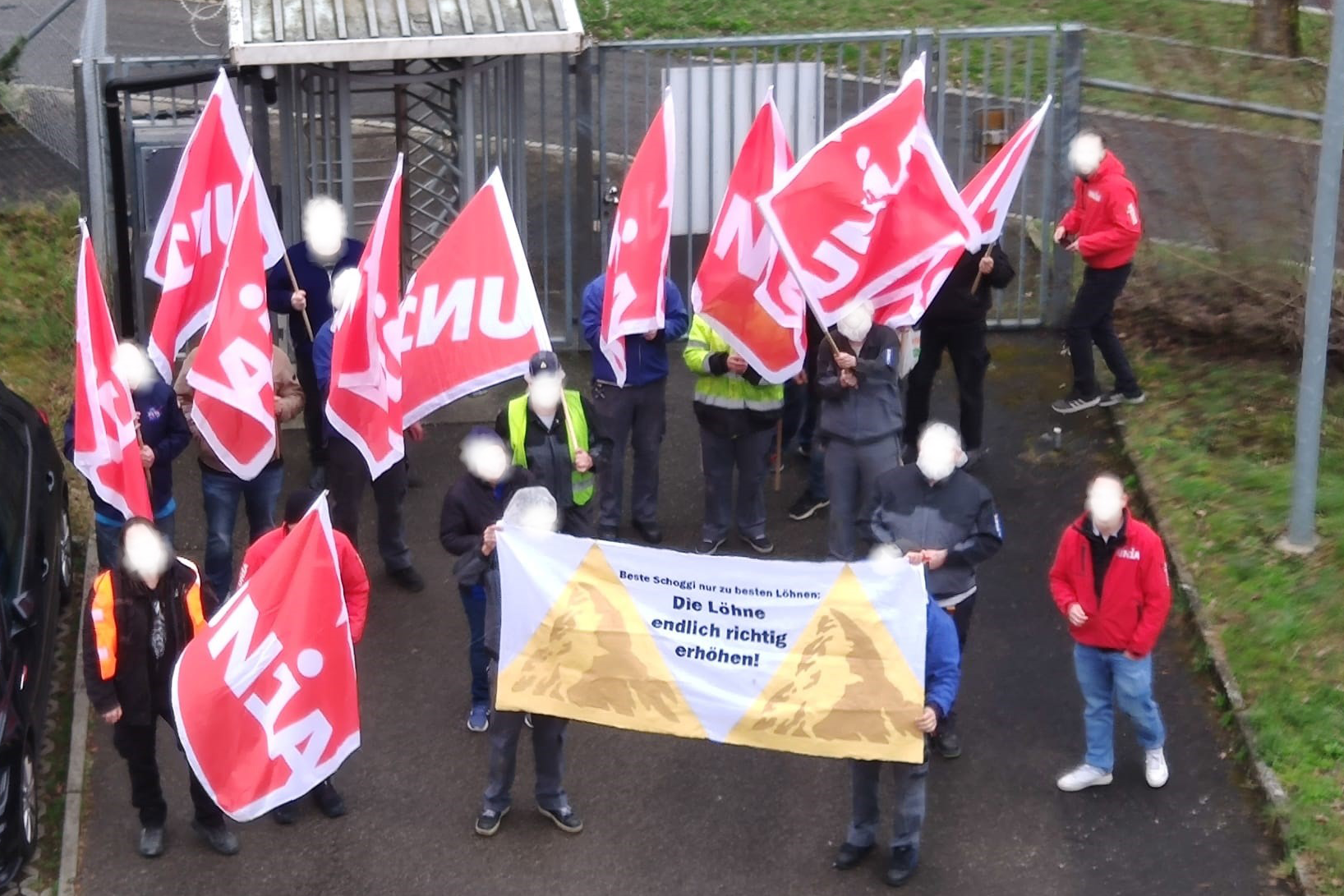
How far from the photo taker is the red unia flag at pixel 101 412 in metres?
8.66

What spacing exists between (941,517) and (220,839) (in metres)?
3.55

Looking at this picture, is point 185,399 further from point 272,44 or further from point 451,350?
point 272,44

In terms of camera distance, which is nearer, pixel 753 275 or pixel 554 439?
pixel 554 439

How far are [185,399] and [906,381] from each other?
14.6 ft

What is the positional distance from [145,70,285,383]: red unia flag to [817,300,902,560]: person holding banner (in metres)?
3.07

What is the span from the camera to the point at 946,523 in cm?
841

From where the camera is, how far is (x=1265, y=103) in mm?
12117

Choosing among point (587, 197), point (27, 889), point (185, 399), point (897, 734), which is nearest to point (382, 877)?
point (27, 889)

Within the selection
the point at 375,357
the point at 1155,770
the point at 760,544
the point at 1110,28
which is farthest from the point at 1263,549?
the point at 1110,28

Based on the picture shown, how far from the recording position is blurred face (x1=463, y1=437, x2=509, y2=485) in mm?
8492

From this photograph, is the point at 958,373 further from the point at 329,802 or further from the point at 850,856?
the point at 329,802

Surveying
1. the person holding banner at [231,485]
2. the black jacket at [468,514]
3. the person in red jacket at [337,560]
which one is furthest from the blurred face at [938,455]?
the person holding banner at [231,485]

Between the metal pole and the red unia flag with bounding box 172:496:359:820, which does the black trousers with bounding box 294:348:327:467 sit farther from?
the metal pole

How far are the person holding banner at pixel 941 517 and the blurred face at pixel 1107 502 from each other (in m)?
0.53
